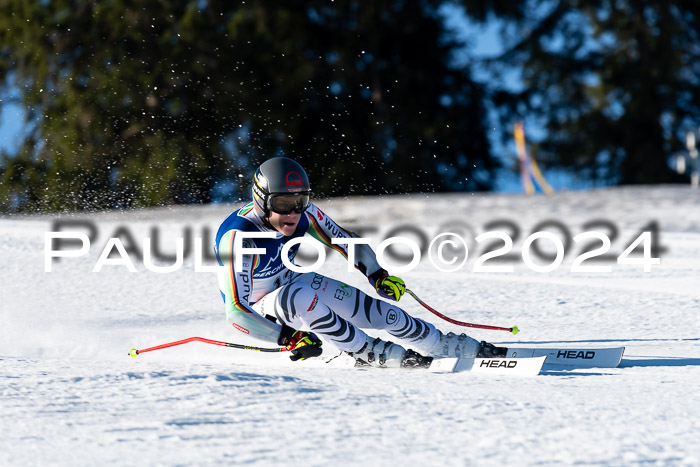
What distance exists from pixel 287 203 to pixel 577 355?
1.67 meters

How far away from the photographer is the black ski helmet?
4.80 metres

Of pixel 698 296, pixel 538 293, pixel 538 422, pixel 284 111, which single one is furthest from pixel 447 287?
pixel 284 111

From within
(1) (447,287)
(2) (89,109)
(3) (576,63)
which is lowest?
(1) (447,287)

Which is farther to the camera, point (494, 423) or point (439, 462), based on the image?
point (494, 423)

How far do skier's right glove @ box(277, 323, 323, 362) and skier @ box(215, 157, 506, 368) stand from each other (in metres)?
0.25

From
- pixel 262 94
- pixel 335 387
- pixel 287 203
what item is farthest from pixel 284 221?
pixel 262 94

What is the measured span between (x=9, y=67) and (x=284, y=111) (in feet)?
21.3

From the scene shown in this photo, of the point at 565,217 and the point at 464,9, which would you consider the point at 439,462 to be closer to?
the point at 565,217

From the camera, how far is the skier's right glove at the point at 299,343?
13.9 ft

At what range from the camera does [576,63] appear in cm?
2431

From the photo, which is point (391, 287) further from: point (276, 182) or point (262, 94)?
point (262, 94)

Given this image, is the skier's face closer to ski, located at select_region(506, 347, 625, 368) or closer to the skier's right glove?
the skier's right glove

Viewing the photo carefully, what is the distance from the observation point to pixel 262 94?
70.8 ft

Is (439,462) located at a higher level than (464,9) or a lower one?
lower
